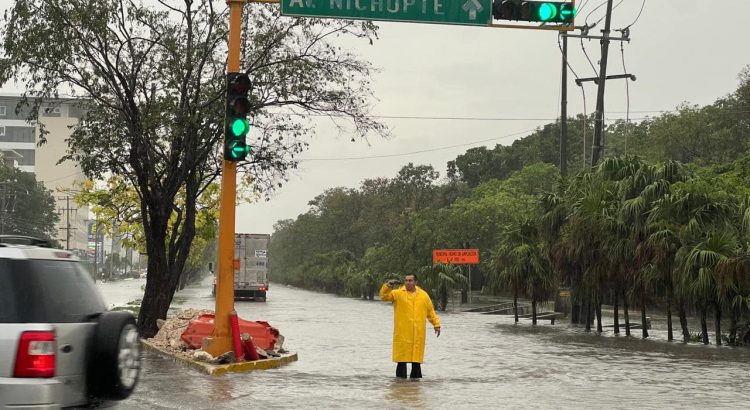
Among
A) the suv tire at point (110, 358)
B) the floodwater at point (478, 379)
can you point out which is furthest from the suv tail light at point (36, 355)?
the floodwater at point (478, 379)

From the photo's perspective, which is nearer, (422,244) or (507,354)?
(507,354)

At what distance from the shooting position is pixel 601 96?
114 feet

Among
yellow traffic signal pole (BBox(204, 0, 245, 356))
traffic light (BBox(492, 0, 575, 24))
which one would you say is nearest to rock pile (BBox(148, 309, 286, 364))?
yellow traffic signal pole (BBox(204, 0, 245, 356))

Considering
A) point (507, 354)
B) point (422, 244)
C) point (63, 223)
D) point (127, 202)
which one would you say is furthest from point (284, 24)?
point (63, 223)

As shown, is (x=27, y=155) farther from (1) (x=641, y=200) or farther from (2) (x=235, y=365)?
(2) (x=235, y=365)

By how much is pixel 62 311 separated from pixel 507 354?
599 inches

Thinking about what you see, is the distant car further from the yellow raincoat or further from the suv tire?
the yellow raincoat

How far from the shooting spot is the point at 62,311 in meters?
7.40

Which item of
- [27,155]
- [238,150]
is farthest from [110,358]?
[27,155]

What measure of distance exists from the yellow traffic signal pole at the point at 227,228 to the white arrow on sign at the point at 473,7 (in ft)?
12.8

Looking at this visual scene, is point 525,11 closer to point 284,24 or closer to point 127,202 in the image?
point 284,24

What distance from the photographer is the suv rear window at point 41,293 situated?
7.06 metres

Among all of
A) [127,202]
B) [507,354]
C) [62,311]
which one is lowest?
[507,354]

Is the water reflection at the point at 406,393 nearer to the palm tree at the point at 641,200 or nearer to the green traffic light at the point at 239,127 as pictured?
the green traffic light at the point at 239,127
